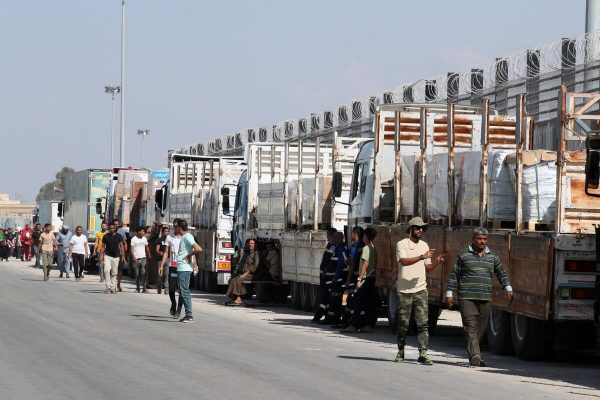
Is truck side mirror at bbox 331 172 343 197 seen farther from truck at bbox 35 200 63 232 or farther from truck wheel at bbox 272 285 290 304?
truck at bbox 35 200 63 232

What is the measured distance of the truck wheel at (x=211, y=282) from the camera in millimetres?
37531

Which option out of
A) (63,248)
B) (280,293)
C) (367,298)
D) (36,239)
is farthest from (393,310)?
(36,239)

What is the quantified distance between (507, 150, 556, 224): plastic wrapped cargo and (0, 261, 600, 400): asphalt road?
1.80m

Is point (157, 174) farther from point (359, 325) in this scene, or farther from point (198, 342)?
point (198, 342)

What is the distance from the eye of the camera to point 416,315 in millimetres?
17141

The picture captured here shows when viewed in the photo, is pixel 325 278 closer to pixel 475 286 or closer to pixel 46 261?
pixel 475 286

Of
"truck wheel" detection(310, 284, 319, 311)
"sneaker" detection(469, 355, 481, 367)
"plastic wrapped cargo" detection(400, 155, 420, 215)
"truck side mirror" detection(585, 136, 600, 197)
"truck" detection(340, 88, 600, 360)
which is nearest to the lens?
"truck side mirror" detection(585, 136, 600, 197)

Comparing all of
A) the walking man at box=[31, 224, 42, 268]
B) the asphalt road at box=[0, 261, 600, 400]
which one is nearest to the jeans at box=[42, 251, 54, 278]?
the walking man at box=[31, 224, 42, 268]

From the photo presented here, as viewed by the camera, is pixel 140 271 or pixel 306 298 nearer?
pixel 306 298

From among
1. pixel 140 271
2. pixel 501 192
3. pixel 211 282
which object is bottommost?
pixel 211 282

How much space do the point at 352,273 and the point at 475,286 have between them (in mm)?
6638

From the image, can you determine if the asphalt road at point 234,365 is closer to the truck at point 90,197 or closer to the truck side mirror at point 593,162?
the truck side mirror at point 593,162

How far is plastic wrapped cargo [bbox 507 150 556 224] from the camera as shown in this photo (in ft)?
58.7

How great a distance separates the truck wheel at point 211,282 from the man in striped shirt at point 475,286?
20859mm
